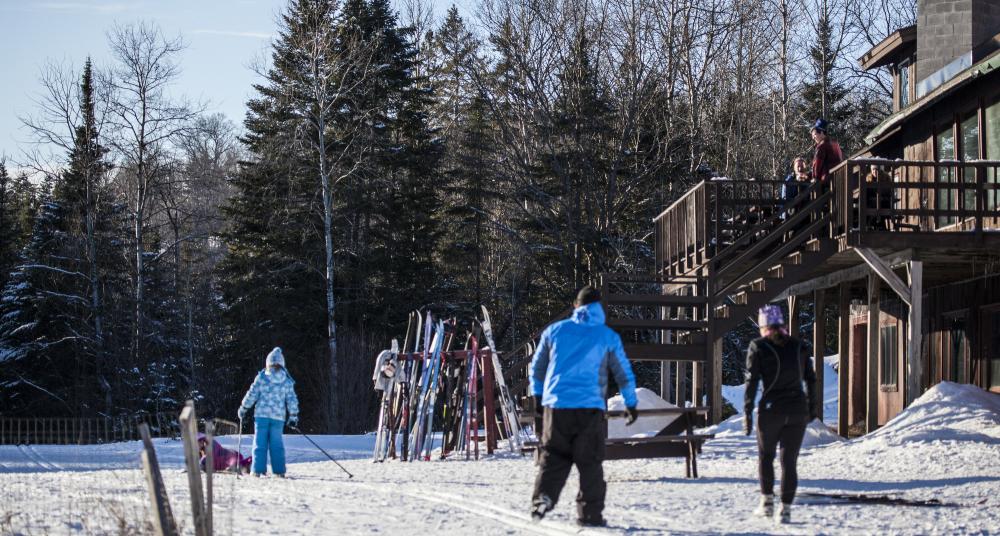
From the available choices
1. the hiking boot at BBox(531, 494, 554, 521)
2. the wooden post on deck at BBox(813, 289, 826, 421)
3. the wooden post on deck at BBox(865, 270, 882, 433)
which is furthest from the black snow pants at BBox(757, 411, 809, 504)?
the wooden post on deck at BBox(813, 289, 826, 421)

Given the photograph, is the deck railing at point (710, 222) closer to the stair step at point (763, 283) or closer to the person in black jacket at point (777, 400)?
the stair step at point (763, 283)

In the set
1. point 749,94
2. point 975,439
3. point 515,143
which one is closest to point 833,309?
point 749,94

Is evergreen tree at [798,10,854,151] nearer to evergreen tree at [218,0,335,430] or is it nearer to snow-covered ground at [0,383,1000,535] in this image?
evergreen tree at [218,0,335,430]

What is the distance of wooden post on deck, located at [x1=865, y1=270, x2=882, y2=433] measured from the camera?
1811 centimetres

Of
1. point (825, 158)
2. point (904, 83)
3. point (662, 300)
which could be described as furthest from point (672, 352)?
point (904, 83)

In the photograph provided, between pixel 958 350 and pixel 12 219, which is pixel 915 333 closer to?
pixel 958 350

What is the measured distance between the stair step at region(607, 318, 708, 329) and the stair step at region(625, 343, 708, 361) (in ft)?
1.02

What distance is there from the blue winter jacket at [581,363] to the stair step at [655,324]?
26.3 ft

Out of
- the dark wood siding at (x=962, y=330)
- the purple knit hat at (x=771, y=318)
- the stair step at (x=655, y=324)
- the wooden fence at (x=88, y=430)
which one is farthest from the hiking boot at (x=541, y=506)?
the wooden fence at (x=88, y=430)

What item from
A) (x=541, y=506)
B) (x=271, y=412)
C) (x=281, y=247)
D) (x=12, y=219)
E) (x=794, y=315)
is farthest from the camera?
(x=12, y=219)

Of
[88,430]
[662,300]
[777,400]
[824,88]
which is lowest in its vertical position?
[88,430]

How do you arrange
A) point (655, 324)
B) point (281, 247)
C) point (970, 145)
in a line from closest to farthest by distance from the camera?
1. point (655, 324)
2. point (970, 145)
3. point (281, 247)

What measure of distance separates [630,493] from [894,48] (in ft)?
51.2

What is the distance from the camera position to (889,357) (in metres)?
23.9
